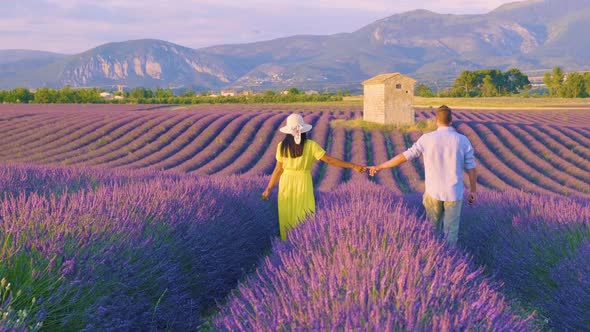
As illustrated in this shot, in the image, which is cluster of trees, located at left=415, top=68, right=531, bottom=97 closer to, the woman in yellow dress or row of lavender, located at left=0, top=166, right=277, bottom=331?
the woman in yellow dress

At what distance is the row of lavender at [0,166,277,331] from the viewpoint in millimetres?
2580

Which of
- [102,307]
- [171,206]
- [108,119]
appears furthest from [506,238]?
[108,119]

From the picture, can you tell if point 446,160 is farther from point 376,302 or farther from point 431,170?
Answer: point 376,302

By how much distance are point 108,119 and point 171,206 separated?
950 inches

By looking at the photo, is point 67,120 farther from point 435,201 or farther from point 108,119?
point 435,201

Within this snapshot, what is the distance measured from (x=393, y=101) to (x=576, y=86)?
2034 inches

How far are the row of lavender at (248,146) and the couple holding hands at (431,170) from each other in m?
10.2

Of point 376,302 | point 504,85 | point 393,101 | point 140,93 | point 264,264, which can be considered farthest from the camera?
point 504,85

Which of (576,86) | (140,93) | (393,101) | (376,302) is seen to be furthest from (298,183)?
(576,86)

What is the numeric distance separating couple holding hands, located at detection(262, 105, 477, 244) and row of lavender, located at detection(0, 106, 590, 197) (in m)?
10.2

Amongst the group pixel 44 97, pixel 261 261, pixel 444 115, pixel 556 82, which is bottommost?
pixel 261 261

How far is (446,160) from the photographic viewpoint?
5.00 metres

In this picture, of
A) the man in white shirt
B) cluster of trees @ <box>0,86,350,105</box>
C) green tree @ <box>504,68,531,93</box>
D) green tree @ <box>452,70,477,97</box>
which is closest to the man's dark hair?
the man in white shirt

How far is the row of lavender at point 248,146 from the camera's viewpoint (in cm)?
1831
